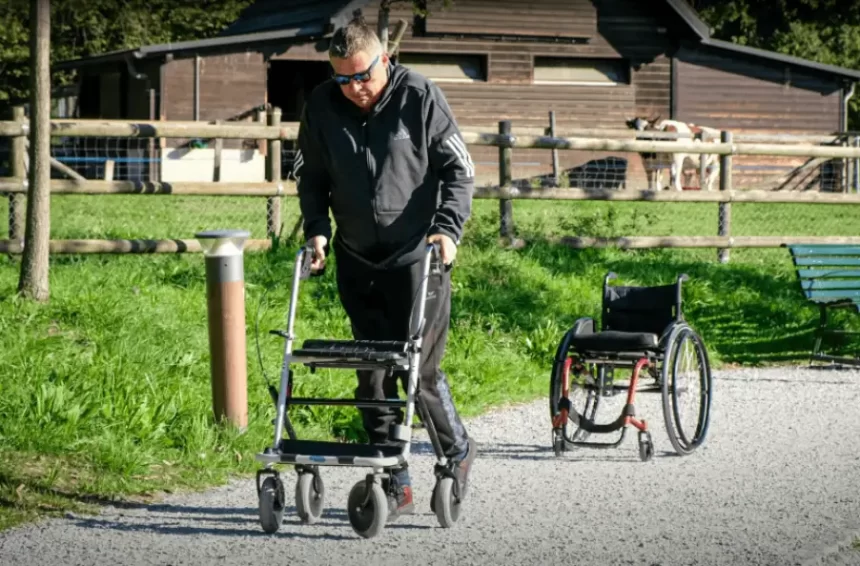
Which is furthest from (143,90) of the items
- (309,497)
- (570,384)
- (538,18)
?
(309,497)

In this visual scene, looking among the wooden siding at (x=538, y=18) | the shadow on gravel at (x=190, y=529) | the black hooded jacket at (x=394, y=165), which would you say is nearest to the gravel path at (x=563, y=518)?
the shadow on gravel at (x=190, y=529)

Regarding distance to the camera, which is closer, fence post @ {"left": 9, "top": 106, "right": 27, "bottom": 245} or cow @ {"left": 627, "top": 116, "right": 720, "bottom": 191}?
fence post @ {"left": 9, "top": 106, "right": 27, "bottom": 245}

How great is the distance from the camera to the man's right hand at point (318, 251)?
19.4 ft

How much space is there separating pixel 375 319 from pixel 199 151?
2463 cm

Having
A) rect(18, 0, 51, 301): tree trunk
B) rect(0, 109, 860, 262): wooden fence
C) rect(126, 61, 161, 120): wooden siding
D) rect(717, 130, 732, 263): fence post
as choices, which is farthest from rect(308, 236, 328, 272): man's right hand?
rect(126, 61, 161, 120): wooden siding

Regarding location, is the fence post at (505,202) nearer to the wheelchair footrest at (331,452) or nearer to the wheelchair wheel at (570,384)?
the wheelchair wheel at (570,384)

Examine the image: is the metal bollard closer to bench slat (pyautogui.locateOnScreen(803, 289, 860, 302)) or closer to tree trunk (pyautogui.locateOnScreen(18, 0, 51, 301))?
tree trunk (pyautogui.locateOnScreen(18, 0, 51, 301))

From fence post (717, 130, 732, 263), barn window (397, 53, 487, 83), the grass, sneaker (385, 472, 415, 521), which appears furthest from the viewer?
barn window (397, 53, 487, 83)

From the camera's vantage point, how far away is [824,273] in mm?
11734

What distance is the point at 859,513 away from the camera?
6.22 meters

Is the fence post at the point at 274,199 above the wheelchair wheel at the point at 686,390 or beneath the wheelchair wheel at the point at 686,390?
above

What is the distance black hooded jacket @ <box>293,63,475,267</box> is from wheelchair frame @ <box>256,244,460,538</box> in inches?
7.1

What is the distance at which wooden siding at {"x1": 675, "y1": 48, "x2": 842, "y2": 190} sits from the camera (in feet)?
114

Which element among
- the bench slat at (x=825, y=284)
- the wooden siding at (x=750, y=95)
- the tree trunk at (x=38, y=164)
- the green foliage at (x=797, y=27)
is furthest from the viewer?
the green foliage at (x=797, y=27)
